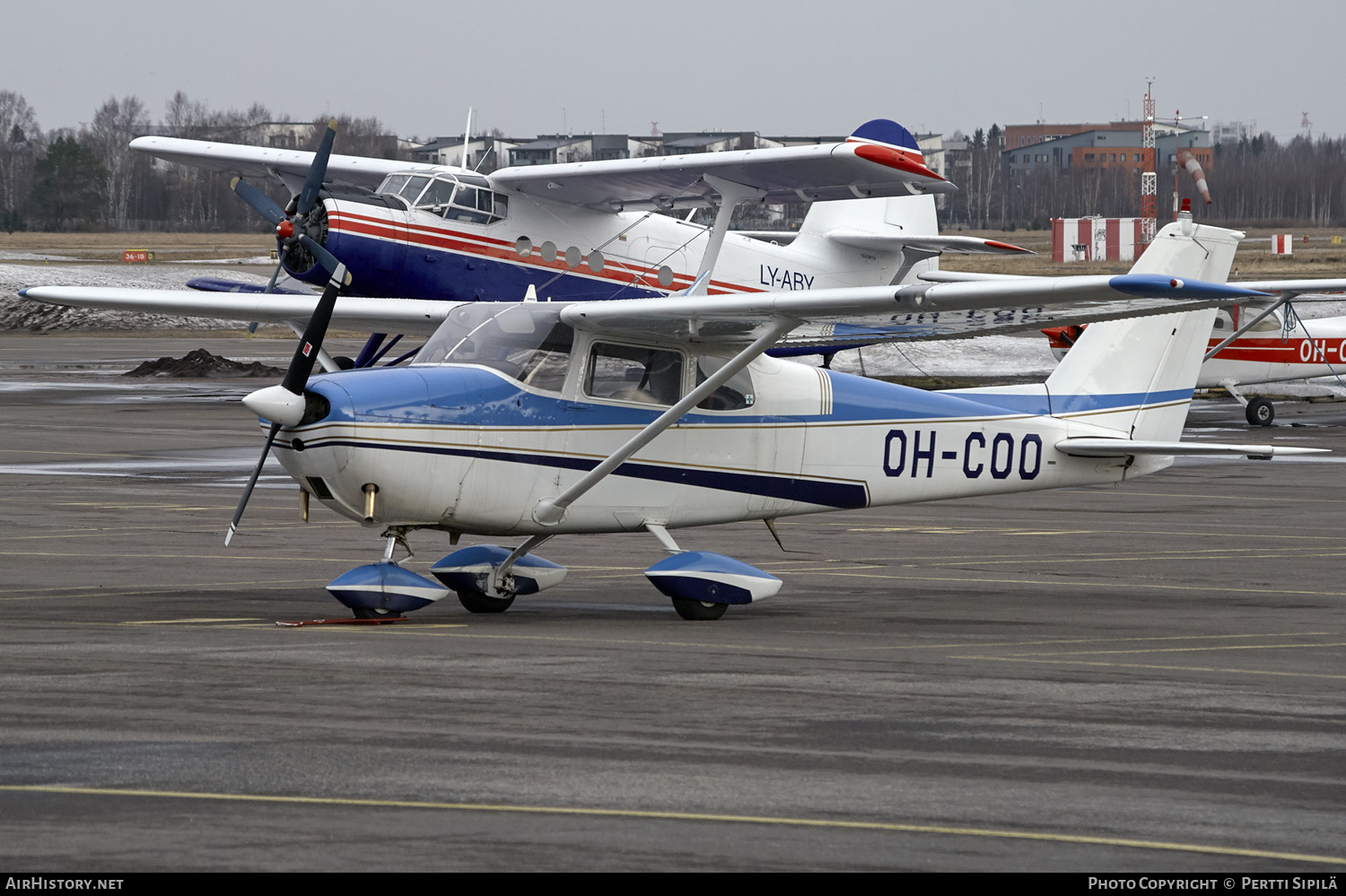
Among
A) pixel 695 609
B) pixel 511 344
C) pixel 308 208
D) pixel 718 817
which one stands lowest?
pixel 695 609

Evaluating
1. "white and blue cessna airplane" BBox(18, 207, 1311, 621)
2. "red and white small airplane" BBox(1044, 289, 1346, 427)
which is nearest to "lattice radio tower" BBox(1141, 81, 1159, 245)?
"red and white small airplane" BBox(1044, 289, 1346, 427)

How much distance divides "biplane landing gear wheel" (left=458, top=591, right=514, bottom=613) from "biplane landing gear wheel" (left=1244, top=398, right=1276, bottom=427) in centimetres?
1866

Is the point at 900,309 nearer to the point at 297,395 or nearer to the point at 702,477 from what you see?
the point at 702,477

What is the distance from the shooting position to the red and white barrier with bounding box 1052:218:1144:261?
99375mm

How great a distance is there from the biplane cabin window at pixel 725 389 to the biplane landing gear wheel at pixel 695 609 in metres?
1.44

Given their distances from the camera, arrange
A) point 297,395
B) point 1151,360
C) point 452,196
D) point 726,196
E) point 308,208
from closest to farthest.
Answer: point 297,395, point 308,208, point 1151,360, point 726,196, point 452,196

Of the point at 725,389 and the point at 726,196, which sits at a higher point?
the point at 726,196

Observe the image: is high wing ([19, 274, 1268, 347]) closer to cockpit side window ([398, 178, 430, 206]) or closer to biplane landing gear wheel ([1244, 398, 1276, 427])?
cockpit side window ([398, 178, 430, 206])

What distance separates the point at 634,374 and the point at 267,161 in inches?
599

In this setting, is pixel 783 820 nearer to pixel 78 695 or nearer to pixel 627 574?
pixel 78 695

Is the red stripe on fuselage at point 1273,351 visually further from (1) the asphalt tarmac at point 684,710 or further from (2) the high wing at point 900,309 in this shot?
(2) the high wing at point 900,309

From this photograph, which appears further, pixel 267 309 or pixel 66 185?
pixel 66 185

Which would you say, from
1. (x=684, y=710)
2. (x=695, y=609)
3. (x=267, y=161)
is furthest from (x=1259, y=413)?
(x=684, y=710)

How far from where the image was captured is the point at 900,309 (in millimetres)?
9797
